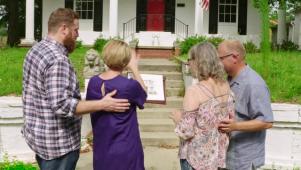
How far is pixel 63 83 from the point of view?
366 cm

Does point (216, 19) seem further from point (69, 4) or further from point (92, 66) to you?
point (92, 66)

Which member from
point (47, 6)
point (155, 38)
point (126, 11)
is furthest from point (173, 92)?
point (47, 6)

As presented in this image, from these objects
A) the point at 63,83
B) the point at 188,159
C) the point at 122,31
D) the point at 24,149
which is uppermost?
the point at 122,31

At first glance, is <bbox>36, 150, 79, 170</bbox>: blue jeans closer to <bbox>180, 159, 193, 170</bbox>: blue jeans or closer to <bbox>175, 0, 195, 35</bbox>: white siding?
<bbox>180, 159, 193, 170</bbox>: blue jeans

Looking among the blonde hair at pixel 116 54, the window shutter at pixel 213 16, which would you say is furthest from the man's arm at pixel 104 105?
the window shutter at pixel 213 16

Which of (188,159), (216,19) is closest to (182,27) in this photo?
(216,19)

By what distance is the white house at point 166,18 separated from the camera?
21.5 m

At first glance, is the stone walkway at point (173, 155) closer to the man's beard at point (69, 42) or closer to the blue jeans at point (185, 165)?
the blue jeans at point (185, 165)

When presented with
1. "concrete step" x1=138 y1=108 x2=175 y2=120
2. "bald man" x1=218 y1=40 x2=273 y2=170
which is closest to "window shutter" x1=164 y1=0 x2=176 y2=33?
"concrete step" x1=138 y1=108 x2=175 y2=120

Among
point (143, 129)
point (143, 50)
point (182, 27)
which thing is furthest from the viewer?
point (182, 27)

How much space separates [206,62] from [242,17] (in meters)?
18.8

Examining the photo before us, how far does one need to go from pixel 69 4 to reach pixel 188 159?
19.3 meters

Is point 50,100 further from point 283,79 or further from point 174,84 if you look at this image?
point 174,84

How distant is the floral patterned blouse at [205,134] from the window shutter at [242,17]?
60.7 feet
